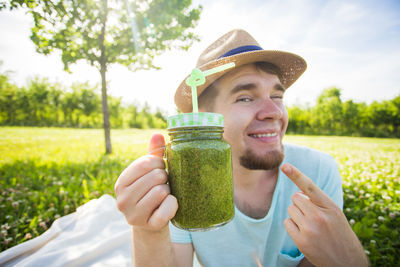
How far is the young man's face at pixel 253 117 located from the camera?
1692mm

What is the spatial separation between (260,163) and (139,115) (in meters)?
58.2

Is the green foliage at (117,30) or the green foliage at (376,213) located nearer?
the green foliage at (376,213)

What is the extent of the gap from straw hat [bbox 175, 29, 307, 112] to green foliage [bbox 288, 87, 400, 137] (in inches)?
1567

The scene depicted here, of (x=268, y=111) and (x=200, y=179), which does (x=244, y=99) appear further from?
(x=200, y=179)

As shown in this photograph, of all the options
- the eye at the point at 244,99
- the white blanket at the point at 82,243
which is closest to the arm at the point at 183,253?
the white blanket at the point at 82,243

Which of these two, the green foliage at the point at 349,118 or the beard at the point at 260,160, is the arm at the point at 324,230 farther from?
the green foliage at the point at 349,118

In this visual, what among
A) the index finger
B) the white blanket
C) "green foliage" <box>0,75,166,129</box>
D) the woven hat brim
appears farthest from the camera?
"green foliage" <box>0,75,166,129</box>

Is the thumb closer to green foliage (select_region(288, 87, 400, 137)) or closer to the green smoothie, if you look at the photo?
the green smoothie

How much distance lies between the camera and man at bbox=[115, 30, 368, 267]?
45.3 inches

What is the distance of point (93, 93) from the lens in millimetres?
46000

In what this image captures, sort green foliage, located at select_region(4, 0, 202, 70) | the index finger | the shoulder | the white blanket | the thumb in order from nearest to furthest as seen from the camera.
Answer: the index finger
the thumb
the shoulder
the white blanket
green foliage, located at select_region(4, 0, 202, 70)

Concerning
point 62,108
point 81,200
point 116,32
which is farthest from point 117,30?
point 62,108

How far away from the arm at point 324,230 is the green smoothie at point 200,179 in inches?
16.0

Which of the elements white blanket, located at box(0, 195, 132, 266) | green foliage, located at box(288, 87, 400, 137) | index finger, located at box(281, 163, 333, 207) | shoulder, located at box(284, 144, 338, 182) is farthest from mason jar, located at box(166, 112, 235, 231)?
green foliage, located at box(288, 87, 400, 137)
